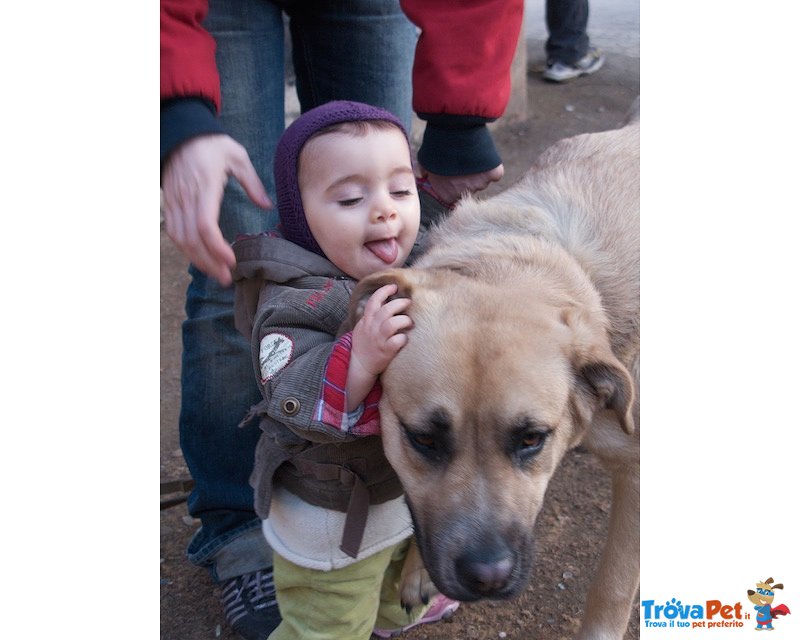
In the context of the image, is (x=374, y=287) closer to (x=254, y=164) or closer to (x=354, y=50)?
(x=254, y=164)

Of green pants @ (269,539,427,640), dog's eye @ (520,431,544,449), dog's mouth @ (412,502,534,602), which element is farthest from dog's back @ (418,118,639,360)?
green pants @ (269,539,427,640)

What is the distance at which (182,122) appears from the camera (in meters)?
2.01

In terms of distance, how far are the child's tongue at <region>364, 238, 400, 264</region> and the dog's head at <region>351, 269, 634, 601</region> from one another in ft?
0.86

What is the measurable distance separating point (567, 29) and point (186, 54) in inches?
126

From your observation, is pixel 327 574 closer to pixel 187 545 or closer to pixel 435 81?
pixel 187 545

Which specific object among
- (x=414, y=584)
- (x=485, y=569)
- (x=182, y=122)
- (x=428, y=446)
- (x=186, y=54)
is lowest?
(x=414, y=584)

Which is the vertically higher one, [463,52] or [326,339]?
[463,52]

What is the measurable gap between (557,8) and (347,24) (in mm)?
1842

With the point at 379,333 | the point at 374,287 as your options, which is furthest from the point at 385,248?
the point at 379,333

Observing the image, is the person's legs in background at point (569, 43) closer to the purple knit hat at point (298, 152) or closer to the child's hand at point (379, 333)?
the purple knit hat at point (298, 152)

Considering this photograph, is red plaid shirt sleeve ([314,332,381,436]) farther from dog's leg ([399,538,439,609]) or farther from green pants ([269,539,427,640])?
dog's leg ([399,538,439,609])

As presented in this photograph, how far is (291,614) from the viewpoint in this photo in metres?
2.52

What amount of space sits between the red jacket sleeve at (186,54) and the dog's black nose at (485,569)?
1.32 meters
